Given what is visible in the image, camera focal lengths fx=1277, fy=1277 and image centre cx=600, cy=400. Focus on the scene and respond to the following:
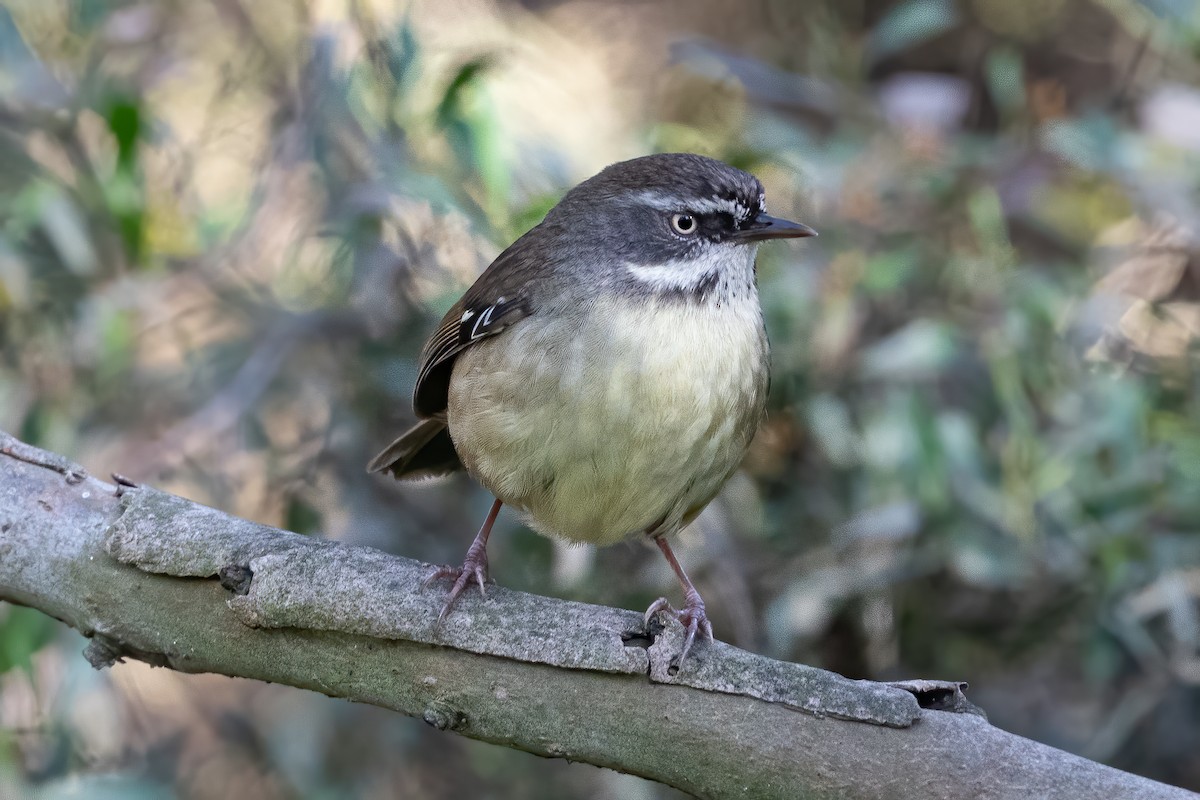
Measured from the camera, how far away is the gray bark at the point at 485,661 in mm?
2850

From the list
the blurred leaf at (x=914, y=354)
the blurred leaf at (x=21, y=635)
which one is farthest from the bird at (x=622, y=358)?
the blurred leaf at (x=21, y=635)

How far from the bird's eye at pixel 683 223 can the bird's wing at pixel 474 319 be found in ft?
1.53

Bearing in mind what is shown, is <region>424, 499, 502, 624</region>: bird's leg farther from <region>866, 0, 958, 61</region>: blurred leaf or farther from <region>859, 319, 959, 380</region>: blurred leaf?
<region>866, 0, 958, 61</region>: blurred leaf

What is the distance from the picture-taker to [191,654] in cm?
323

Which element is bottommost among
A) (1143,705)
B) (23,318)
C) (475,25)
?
(1143,705)

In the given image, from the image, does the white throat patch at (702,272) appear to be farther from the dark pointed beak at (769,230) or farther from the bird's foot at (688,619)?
the bird's foot at (688,619)

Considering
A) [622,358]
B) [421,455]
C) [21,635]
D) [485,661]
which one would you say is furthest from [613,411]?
[21,635]

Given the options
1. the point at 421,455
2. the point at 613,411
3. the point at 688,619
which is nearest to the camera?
the point at 688,619

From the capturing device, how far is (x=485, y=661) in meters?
3.09

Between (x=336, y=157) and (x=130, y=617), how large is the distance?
264cm

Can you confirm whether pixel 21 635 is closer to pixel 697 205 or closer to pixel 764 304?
pixel 697 205

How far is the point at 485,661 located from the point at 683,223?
157cm

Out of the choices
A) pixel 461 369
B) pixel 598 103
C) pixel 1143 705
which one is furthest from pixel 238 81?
pixel 1143 705

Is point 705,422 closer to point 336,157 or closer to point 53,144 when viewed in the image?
point 336,157
